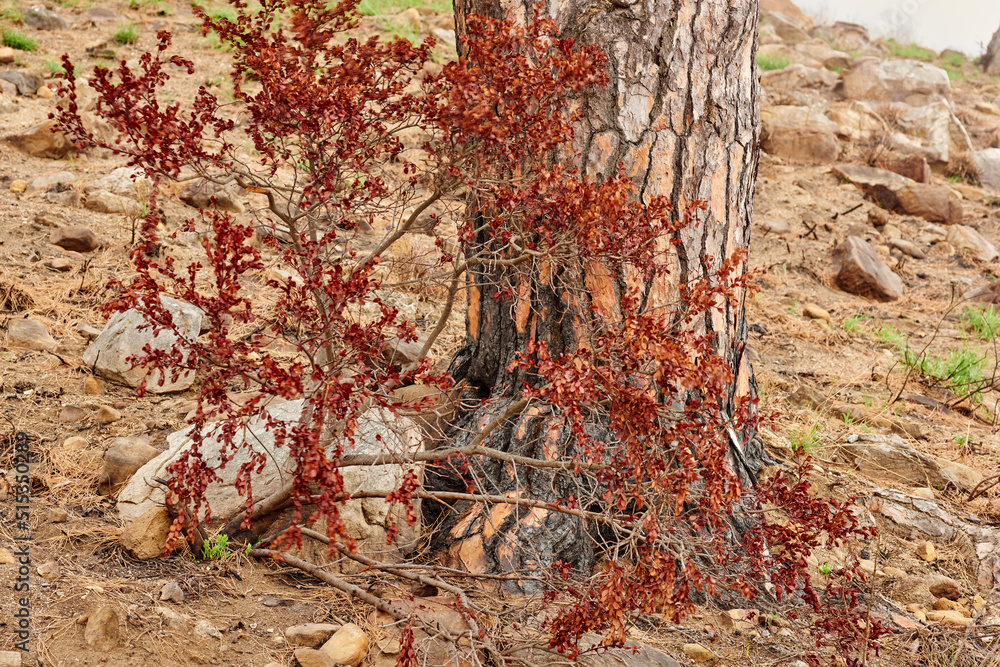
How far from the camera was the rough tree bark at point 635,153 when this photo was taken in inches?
117

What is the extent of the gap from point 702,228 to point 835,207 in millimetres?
5718

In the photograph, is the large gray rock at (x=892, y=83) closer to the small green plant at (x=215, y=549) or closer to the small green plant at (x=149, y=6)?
the small green plant at (x=149, y=6)

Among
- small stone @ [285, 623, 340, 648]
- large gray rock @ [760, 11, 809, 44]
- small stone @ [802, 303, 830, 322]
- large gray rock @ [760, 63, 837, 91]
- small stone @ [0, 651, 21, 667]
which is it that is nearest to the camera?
small stone @ [0, 651, 21, 667]

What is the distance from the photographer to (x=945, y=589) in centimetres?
324

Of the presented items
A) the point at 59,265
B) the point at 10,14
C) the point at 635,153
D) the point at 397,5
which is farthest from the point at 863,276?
the point at 10,14

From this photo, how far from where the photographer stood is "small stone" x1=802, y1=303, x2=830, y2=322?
19.6ft

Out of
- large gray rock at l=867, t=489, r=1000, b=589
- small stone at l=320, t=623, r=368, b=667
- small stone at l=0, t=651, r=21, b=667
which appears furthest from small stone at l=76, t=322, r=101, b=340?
large gray rock at l=867, t=489, r=1000, b=589

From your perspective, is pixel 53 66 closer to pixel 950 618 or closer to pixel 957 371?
pixel 957 371

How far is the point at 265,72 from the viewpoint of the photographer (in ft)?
7.15

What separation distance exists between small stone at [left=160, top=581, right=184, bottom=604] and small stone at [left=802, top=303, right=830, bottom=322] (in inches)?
202

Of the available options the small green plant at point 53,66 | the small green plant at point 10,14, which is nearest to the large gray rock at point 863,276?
the small green plant at point 53,66

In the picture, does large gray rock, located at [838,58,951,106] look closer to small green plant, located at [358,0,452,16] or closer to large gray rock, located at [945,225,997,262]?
large gray rock, located at [945,225,997,262]

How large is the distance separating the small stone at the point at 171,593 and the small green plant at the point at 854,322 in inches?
200

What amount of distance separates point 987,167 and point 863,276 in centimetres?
468
